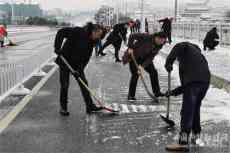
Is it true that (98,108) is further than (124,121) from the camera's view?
Yes

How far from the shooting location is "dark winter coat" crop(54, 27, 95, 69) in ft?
27.4

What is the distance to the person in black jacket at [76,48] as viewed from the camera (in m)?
8.28

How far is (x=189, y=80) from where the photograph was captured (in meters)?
6.43

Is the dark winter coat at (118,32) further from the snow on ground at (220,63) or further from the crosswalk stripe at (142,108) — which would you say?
the crosswalk stripe at (142,108)

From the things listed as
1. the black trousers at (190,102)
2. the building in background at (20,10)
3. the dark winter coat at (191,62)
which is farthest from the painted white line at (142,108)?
the building in background at (20,10)

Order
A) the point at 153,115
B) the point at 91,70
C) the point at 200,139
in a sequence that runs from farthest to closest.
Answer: the point at 91,70
the point at 153,115
the point at 200,139

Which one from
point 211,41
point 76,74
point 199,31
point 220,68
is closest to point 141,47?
point 76,74

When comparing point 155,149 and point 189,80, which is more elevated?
point 189,80

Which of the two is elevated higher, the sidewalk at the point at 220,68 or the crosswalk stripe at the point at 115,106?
the crosswalk stripe at the point at 115,106

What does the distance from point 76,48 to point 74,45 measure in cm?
6

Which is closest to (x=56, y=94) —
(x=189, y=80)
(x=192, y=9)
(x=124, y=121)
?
(x=124, y=121)

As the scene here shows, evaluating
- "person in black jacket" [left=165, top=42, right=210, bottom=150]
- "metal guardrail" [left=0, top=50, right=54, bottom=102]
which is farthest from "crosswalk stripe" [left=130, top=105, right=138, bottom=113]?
"person in black jacket" [left=165, top=42, right=210, bottom=150]

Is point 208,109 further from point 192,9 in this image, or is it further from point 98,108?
point 192,9

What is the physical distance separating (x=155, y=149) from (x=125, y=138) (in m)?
0.64
